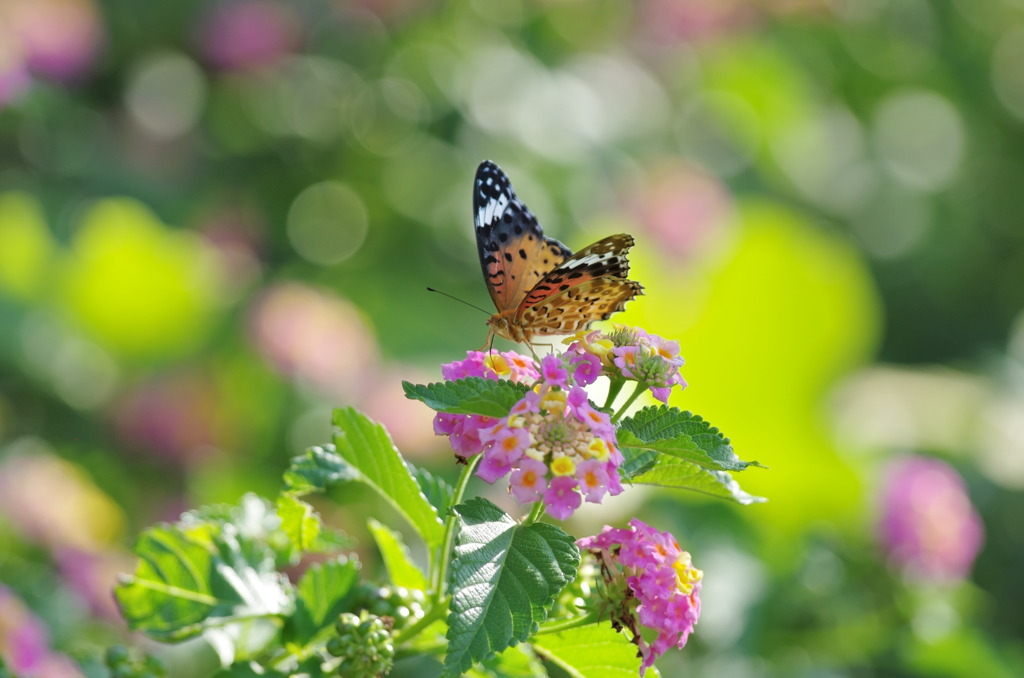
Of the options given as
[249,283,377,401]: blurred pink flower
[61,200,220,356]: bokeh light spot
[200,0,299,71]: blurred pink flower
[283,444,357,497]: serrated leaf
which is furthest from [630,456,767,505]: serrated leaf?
[200,0,299,71]: blurred pink flower

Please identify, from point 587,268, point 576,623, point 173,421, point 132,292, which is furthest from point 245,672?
point 132,292

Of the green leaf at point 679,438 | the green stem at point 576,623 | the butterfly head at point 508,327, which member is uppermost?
the green leaf at point 679,438

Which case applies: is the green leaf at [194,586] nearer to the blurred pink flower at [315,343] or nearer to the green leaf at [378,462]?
the green leaf at [378,462]

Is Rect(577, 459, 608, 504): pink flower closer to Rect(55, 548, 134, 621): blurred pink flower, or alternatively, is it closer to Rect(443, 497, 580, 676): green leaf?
Rect(443, 497, 580, 676): green leaf

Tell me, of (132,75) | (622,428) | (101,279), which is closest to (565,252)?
(622,428)

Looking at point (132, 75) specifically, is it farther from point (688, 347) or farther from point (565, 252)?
point (565, 252)

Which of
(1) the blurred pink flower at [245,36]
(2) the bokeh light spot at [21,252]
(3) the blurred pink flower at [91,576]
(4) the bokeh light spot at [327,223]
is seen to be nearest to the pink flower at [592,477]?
(3) the blurred pink flower at [91,576]

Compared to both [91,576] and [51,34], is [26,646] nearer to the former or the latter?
[91,576]
